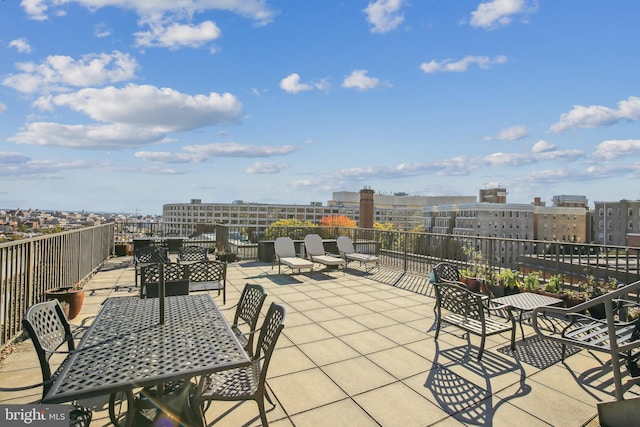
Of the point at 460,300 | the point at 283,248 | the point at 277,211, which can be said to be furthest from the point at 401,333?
the point at 277,211

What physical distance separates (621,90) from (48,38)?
15.2 meters

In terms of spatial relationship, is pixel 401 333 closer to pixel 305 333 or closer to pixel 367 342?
pixel 367 342

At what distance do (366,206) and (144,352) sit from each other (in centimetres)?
1214

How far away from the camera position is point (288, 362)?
3.25 metres

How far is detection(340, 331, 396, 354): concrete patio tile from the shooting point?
3.63 metres

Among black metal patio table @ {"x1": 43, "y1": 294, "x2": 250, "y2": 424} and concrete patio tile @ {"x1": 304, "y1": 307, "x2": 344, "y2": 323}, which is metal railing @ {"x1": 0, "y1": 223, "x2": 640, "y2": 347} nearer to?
black metal patio table @ {"x1": 43, "y1": 294, "x2": 250, "y2": 424}

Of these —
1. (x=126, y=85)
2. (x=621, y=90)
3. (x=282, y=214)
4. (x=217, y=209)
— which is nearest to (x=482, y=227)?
(x=282, y=214)

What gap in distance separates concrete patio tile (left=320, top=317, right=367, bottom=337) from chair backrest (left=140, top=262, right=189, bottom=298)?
80.9 inches

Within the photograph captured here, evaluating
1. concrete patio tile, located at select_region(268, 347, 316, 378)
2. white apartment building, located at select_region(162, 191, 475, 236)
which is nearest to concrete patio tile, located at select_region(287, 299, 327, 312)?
concrete patio tile, located at select_region(268, 347, 316, 378)

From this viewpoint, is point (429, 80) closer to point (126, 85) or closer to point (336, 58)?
point (336, 58)

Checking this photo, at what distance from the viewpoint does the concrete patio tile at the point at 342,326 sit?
4.16 metres

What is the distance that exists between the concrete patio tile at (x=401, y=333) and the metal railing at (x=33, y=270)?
419cm

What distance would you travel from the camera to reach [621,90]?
9.73 meters

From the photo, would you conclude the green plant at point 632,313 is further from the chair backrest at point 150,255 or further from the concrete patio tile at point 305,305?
the chair backrest at point 150,255
